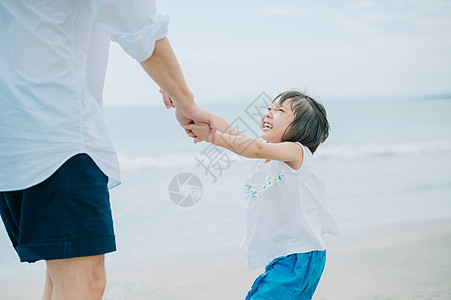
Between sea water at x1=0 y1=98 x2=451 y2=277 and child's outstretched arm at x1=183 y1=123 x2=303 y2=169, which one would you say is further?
sea water at x1=0 y1=98 x2=451 y2=277

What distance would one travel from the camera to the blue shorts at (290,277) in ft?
6.54

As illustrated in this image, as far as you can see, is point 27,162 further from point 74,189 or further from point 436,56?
point 436,56

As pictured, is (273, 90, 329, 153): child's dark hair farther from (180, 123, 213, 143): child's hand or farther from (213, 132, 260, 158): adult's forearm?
(180, 123, 213, 143): child's hand

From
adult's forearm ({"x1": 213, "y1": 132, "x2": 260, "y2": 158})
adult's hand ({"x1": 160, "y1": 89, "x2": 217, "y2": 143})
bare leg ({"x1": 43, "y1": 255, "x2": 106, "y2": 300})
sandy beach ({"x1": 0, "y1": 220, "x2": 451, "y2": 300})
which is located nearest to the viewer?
bare leg ({"x1": 43, "y1": 255, "x2": 106, "y2": 300})

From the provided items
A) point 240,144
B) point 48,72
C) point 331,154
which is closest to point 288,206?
point 240,144

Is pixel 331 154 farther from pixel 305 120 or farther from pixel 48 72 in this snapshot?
pixel 48 72

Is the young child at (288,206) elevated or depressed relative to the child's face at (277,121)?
depressed

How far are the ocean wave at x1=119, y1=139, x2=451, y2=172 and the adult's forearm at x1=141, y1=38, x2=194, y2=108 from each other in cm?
705

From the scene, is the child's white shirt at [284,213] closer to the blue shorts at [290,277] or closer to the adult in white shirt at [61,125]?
the blue shorts at [290,277]

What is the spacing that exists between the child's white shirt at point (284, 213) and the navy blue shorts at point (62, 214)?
0.93 meters

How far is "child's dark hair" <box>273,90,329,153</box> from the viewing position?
214 centimetres

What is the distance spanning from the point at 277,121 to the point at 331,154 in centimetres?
830

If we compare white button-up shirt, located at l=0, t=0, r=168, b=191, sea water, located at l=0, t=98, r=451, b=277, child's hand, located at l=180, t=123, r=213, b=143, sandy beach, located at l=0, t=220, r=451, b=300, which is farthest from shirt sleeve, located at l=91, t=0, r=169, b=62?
sandy beach, located at l=0, t=220, r=451, b=300

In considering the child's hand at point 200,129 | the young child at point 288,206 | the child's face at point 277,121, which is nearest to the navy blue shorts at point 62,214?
the child's hand at point 200,129
